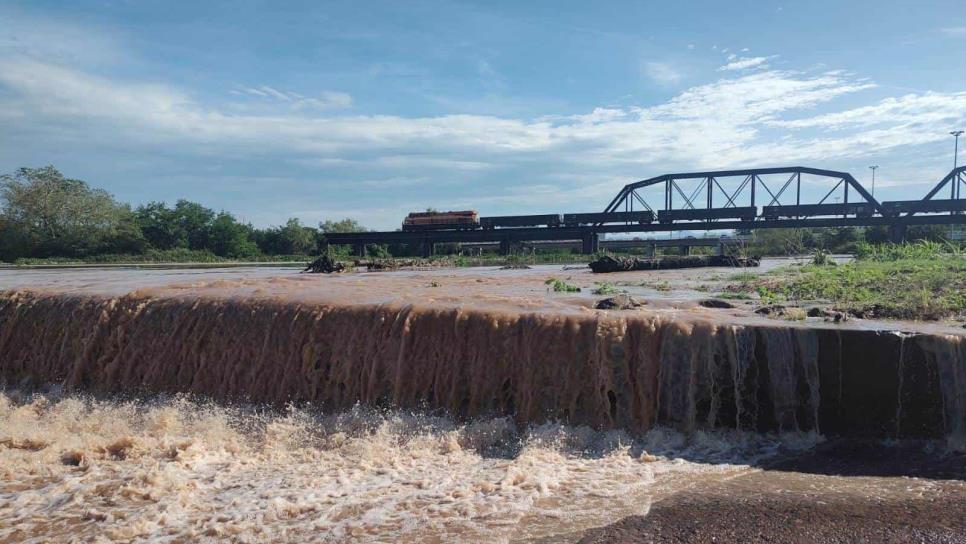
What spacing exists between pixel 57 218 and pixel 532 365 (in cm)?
5637

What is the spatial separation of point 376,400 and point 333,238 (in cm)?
4600

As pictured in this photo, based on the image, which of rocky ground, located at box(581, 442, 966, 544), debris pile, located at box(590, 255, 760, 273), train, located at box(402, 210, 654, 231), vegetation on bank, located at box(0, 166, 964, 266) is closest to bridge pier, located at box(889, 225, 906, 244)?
vegetation on bank, located at box(0, 166, 964, 266)

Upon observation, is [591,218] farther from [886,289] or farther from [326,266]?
[886,289]

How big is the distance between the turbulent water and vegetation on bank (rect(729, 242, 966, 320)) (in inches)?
137

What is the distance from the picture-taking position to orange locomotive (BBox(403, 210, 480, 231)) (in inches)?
2138

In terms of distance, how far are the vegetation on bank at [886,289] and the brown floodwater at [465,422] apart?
4.63ft

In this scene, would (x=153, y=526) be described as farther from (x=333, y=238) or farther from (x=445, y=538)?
(x=333, y=238)

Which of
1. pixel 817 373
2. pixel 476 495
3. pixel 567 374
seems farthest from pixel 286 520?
pixel 817 373

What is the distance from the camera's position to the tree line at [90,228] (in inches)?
2044

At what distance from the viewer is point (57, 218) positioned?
176 ft

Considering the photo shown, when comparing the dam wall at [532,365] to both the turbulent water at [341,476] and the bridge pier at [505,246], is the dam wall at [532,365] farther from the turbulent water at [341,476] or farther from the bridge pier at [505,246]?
the bridge pier at [505,246]

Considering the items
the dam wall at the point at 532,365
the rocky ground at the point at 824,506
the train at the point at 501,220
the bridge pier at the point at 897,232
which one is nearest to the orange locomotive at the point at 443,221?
the train at the point at 501,220

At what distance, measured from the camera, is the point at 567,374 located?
8992 millimetres

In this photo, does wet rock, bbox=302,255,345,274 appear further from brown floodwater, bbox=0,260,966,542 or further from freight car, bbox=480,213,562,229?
freight car, bbox=480,213,562,229
